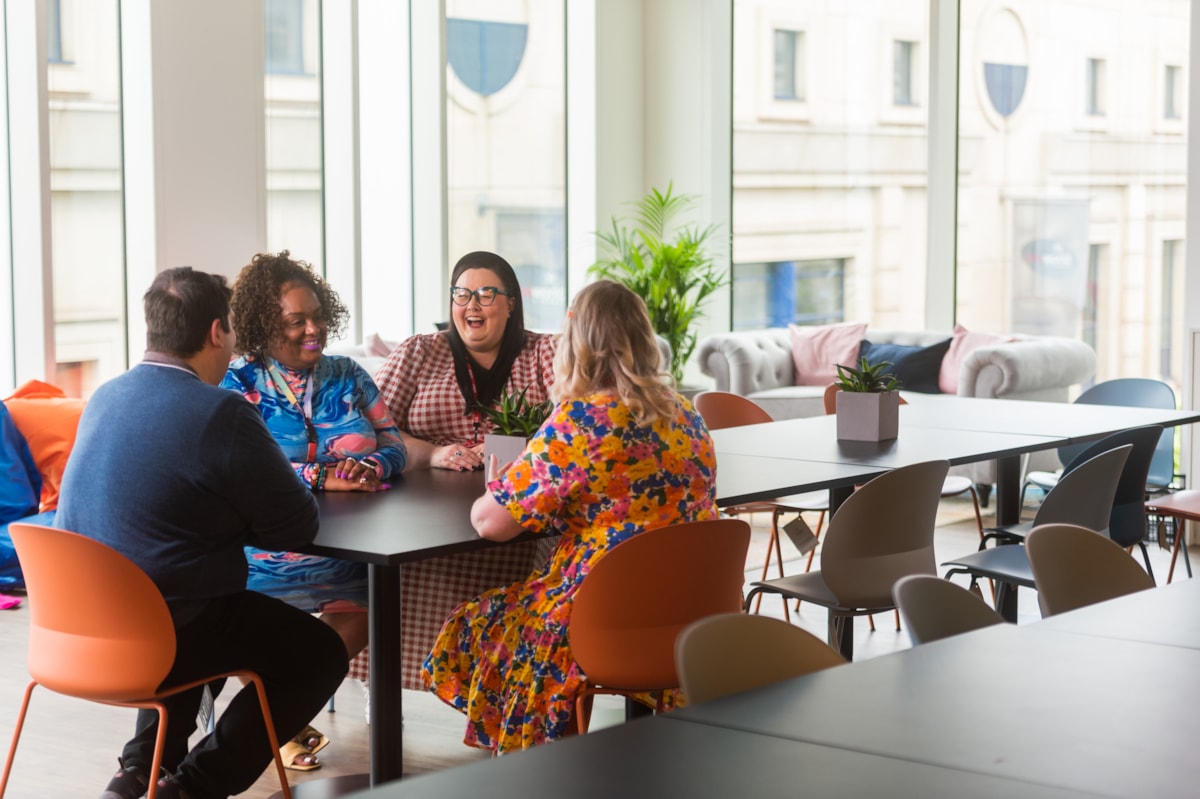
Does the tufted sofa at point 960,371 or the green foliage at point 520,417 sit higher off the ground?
the green foliage at point 520,417

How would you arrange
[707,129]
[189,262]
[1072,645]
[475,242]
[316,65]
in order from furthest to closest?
[707,129], [475,242], [316,65], [189,262], [1072,645]

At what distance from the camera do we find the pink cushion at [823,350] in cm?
949

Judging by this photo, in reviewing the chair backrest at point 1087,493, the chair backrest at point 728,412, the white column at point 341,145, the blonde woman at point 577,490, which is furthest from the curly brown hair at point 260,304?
the white column at point 341,145

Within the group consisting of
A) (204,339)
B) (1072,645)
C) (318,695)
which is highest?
(204,339)

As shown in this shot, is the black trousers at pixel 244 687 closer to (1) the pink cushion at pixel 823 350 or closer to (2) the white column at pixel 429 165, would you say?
(2) the white column at pixel 429 165

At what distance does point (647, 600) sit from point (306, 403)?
1.22m

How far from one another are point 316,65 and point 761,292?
359 cm

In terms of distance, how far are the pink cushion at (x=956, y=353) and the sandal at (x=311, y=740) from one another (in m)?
5.44

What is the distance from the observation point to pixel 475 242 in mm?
9617

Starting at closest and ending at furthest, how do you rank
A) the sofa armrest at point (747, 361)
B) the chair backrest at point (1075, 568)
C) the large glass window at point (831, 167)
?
the chair backrest at point (1075, 568), the sofa armrest at point (747, 361), the large glass window at point (831, 167)

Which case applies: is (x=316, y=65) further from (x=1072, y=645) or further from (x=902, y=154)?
(x=1072, y=645)

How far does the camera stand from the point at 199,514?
3111 millimetres

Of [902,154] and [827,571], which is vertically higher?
[902,154]

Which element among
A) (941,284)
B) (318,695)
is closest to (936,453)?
(318,695)
